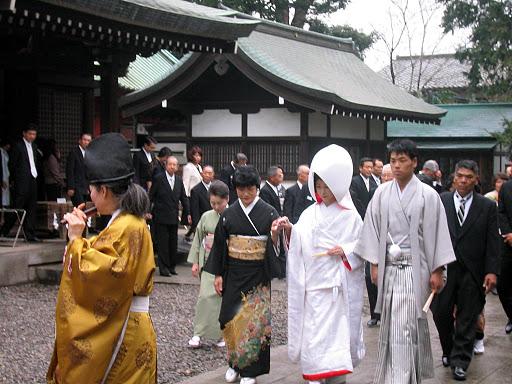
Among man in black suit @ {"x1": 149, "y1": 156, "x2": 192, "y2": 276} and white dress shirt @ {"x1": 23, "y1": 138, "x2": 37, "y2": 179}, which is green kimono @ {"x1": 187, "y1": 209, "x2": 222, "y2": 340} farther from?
white dress shirt @ {"x1": 23, "y1": 138, "x2": 37, "y2": 179}

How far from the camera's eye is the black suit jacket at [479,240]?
21.1ft

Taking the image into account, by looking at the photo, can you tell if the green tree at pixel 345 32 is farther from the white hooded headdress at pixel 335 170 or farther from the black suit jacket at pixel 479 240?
the white hooded headdress at pixel 335 170

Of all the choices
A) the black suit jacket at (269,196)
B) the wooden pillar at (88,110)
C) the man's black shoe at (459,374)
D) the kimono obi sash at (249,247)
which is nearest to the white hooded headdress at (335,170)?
the kimono obi sash at (249,247)

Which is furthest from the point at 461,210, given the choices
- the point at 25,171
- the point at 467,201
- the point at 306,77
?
the point at 306,77

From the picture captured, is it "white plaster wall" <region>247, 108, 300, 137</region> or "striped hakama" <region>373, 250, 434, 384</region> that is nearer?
"striped hakama" <region>373, 250, 434, 384</region>

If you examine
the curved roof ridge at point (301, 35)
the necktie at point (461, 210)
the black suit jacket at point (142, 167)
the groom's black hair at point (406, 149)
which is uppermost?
the curved roof ridge at point (301, 35)

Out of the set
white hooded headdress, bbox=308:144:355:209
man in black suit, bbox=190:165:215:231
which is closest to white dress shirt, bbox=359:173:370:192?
man in black suit, bbox=190:165:215:231

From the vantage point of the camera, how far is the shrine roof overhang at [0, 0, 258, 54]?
9.48 m

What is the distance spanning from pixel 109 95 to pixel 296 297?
302 inches

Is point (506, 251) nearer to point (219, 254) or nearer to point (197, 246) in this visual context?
point (197, 246)

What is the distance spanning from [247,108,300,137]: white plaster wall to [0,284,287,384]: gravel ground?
6.24 metres

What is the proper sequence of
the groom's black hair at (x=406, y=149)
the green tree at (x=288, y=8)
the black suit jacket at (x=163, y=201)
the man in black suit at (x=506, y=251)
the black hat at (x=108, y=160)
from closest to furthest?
the black hat at (x=108, y=160)
the groom's black hair at (x=406, y=149)
the man in black suit at (x=506, y=251)
the black suit jacket at (x=163, y=201)
the green tree at (x=288, y=8)

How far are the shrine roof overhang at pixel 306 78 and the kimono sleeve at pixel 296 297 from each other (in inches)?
367

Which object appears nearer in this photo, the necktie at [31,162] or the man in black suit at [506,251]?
the man in black suit at [506,251]
